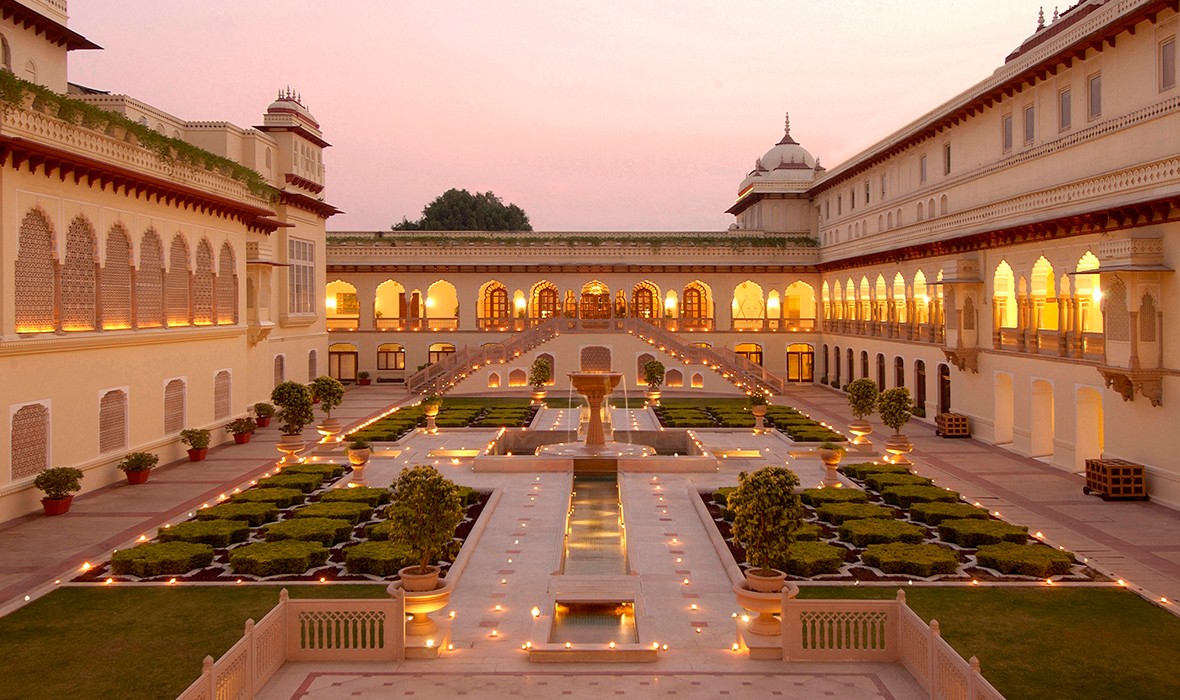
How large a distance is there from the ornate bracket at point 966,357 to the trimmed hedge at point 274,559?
891 inches

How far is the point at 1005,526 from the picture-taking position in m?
16.5

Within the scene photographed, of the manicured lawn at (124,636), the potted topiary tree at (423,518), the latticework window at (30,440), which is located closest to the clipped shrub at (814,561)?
the potted topiary tree at (423,518)

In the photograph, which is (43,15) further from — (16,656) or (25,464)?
(16,656)

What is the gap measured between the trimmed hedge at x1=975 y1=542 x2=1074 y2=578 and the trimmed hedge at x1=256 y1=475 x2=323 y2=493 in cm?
1457

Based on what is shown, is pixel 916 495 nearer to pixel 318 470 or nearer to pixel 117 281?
pixel 318 470

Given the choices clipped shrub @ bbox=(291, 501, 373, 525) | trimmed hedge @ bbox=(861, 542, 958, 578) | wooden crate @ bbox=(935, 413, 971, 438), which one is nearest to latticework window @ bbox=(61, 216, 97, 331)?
clipped shrub @ bbox=(291, 501, 373, 525)

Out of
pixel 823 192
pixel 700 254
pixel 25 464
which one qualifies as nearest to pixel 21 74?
pixel 25 464

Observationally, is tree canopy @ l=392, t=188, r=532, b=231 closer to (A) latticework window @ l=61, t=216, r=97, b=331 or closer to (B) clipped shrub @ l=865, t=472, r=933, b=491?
(A) latticework window @ l=61, t=216, r=97, b=331

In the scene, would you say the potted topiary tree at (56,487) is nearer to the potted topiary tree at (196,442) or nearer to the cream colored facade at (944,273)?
the potted topiary tree at (196,442)

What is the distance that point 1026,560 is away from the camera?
14492mm

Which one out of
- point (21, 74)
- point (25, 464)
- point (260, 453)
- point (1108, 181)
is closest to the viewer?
point (25, 464)

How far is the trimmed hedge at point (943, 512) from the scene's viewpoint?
17.6 m

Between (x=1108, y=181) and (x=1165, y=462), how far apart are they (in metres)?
7.00

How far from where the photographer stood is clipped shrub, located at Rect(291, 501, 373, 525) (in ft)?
59.0
